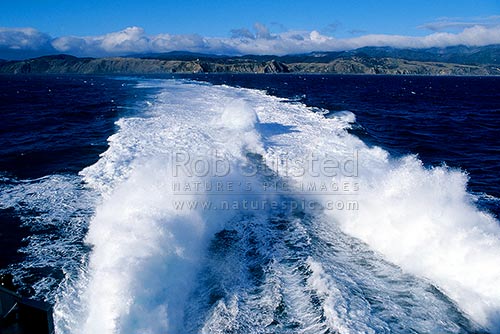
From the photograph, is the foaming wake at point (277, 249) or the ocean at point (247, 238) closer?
the foaming wake at point (277, 249)

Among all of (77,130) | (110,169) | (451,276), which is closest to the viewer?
(451,276)

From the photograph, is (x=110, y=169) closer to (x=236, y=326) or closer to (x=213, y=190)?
(x=213, y=190)

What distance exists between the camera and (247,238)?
11516 millimetres

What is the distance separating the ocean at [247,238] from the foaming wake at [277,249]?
43mm

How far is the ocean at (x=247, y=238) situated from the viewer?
7898 mm

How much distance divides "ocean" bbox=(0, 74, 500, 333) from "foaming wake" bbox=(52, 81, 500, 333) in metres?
0.04

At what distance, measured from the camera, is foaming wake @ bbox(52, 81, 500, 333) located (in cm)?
779

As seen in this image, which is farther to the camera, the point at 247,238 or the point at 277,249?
the point at 247,238

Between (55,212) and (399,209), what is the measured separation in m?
12.4

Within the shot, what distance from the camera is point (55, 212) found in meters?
12.8

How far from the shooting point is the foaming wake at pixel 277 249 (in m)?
7.79

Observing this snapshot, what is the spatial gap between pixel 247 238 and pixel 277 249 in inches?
46.9

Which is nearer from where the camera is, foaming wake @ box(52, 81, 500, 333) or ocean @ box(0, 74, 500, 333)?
foaming wake @ box(52, 81, 500, 333)

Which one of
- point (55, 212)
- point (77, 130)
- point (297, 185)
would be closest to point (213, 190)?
point (297, 185)
